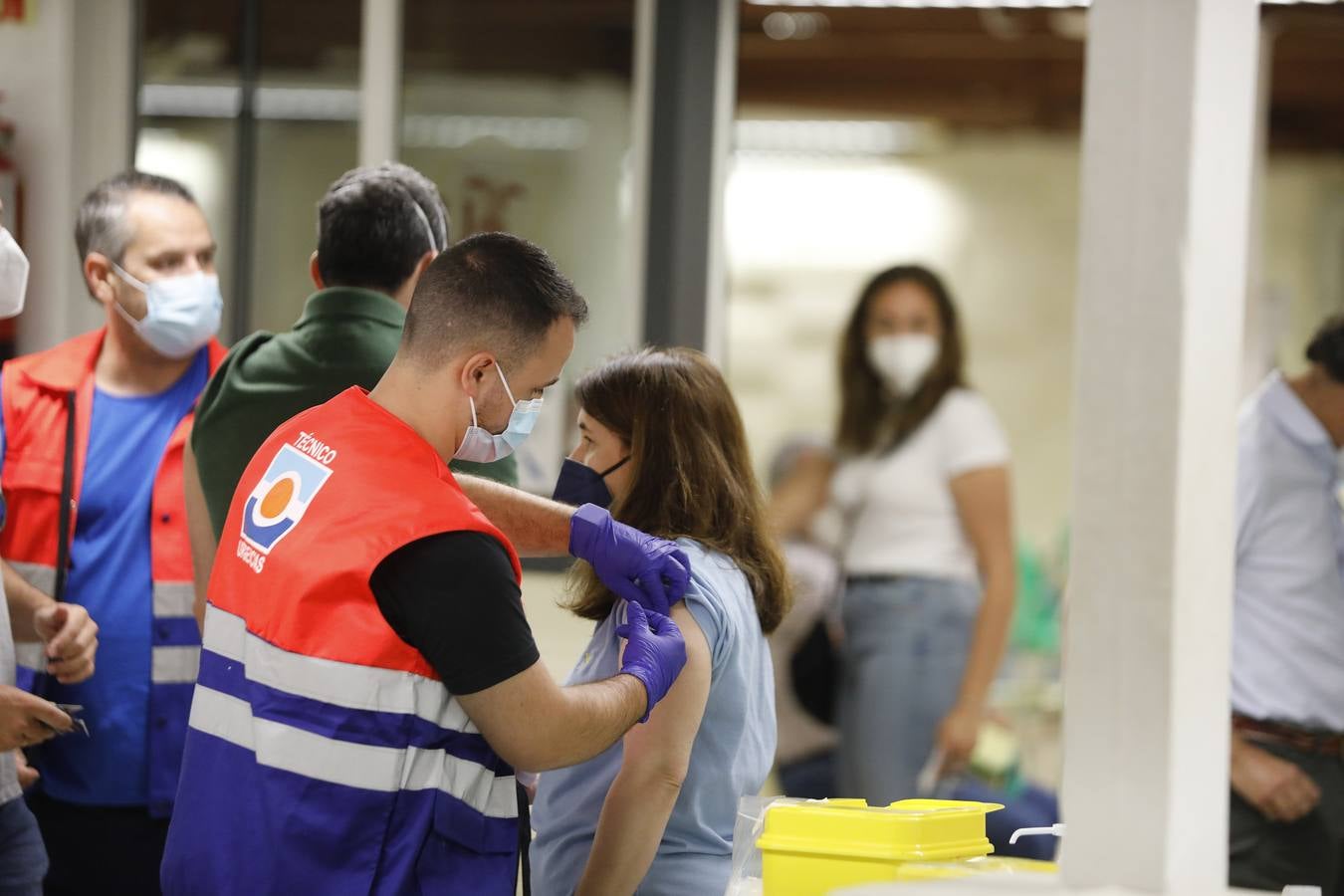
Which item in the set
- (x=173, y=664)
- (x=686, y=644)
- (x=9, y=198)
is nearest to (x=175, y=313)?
(x=173, y=664)

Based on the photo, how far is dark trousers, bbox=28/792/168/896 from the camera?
256 cm

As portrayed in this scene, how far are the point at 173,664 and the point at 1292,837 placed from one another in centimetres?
223

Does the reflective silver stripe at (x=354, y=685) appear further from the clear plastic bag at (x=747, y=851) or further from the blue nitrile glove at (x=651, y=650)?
the clear plastic bag at (x=747, y=851)

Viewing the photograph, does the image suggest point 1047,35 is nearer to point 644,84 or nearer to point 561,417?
point 644,84

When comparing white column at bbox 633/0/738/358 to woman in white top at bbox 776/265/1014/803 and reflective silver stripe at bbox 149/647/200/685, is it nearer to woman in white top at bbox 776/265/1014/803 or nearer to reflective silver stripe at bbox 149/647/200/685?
woman in white top at bbox 776/265/1014/803

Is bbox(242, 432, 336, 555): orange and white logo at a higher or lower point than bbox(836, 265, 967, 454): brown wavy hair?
lower

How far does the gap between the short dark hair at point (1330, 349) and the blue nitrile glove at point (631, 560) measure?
6.22 ft

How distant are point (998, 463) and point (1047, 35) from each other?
2.53m

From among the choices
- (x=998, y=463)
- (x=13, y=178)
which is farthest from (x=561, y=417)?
(x=13, y=178)

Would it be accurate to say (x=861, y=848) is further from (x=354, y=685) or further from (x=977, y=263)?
(x=977, y=263)

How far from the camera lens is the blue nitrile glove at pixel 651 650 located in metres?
1.82

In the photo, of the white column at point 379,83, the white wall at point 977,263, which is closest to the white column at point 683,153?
the white column at point 379,83

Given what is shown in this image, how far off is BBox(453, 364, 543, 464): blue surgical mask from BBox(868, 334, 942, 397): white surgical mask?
2557mm

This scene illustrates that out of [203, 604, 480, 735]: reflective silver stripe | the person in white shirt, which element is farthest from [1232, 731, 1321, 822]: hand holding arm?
[203, 604, 480, 735]: reflective silver stripe
